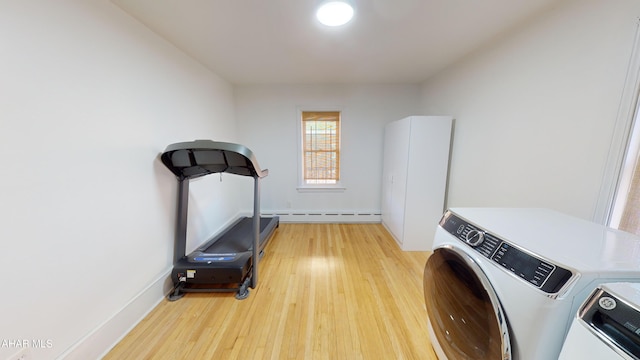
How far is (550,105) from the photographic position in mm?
1467

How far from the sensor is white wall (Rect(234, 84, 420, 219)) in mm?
3434

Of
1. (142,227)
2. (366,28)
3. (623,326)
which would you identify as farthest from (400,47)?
(142,227)

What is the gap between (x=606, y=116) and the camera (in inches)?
46.9

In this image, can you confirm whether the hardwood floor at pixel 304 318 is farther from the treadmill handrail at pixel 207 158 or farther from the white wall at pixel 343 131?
the white wall at pixel 343 131

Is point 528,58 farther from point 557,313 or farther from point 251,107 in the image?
point 251,107

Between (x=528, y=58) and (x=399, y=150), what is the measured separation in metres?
1.46

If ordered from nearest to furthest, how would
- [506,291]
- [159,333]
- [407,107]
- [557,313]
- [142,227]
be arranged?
1. [557,313]
2. [506,291]
3. [159,333]
4. [142,227]
5. [407,107]

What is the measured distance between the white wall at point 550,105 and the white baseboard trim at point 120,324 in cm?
308


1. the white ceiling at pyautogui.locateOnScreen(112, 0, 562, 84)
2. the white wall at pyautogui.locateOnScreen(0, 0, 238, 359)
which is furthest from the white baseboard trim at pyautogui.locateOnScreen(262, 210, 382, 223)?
the white ceiling at pyautogui.locateOnScreen(112, 0, 562, 84)

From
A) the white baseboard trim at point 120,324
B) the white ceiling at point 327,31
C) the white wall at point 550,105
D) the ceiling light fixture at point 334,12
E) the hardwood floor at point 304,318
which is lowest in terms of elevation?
the hardwood floor at point 304,318

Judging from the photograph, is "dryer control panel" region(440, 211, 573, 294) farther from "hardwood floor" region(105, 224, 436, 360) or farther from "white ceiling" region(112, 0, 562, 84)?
"white ceiling" region(112, 0, 562, 84)

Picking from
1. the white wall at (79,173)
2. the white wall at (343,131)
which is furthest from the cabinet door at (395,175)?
the white wall at (79,173)

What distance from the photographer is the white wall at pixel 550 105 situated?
1191 mm

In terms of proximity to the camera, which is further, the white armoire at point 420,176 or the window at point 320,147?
the window at point 320,147
